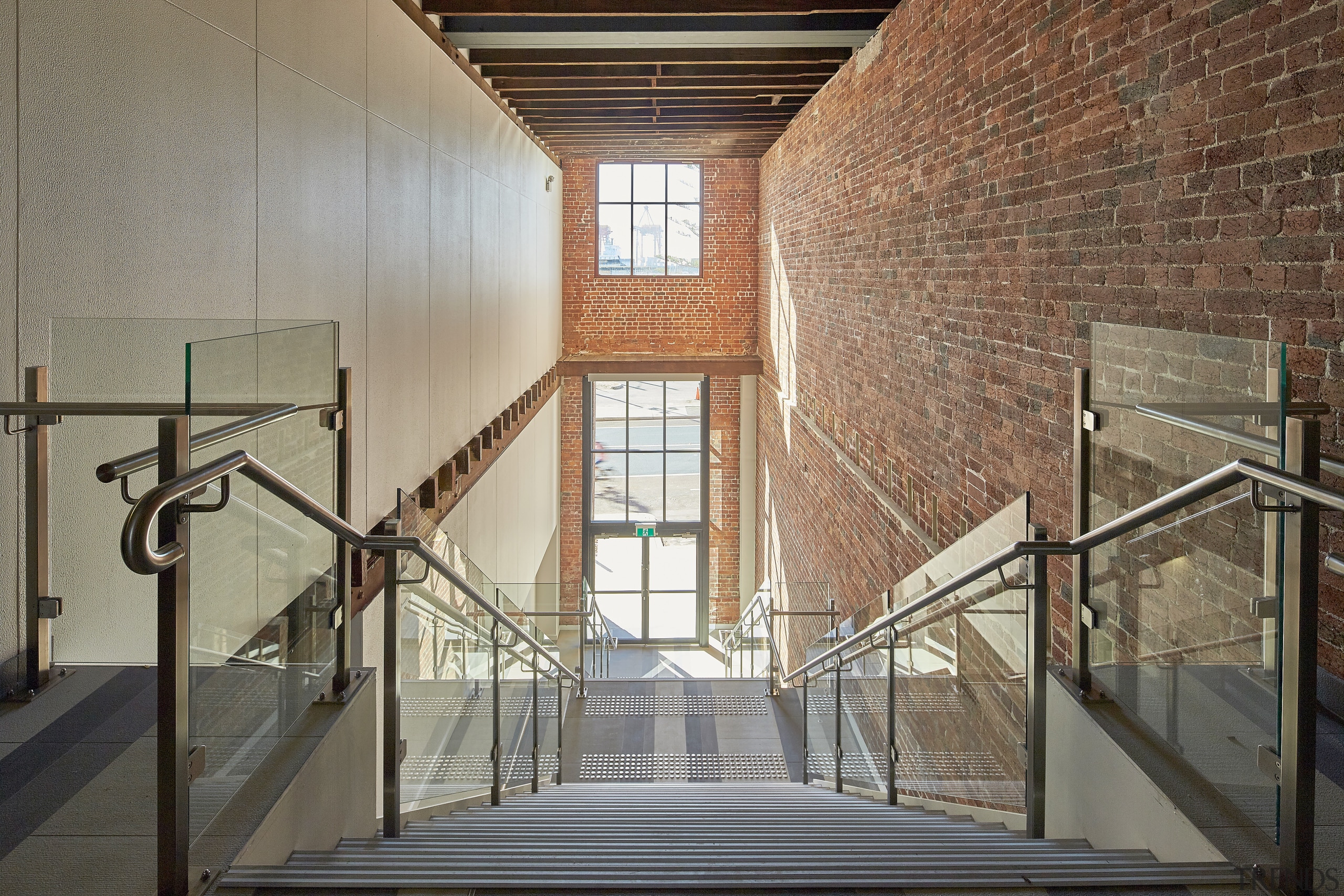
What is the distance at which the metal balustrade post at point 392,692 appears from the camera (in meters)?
2.91

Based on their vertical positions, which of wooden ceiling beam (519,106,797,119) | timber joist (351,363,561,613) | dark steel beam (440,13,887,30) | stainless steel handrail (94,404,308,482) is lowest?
timber joist (351,363,561,613)

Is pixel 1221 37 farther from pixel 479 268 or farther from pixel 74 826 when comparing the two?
pixel 479 268

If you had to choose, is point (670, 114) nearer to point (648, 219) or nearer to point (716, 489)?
point (648, 219)

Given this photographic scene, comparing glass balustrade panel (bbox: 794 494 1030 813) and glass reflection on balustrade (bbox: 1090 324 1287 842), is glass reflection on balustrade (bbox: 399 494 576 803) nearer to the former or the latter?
glass balustrade panel (bbox: 794 494 1030 813)

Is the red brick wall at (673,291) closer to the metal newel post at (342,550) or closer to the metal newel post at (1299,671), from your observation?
the metal newel post at (342,550)

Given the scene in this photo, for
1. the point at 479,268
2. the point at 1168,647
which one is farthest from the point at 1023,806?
the point at 479,268

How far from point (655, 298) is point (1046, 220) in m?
11.2

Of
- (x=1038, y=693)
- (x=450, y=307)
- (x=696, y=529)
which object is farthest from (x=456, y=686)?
(x=696, y=529)

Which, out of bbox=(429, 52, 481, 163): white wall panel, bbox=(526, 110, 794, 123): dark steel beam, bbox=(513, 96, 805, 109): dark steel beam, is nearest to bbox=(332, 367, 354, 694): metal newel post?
bbox=(429, 52, 481, 163): white wall panel

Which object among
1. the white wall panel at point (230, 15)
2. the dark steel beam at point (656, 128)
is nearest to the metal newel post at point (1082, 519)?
the white wall panel at point (230, 15)

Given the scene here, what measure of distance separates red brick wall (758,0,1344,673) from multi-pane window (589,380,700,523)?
7.92m

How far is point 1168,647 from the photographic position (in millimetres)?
2363

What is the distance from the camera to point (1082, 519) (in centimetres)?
289

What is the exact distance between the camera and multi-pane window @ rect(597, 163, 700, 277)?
588 inches
